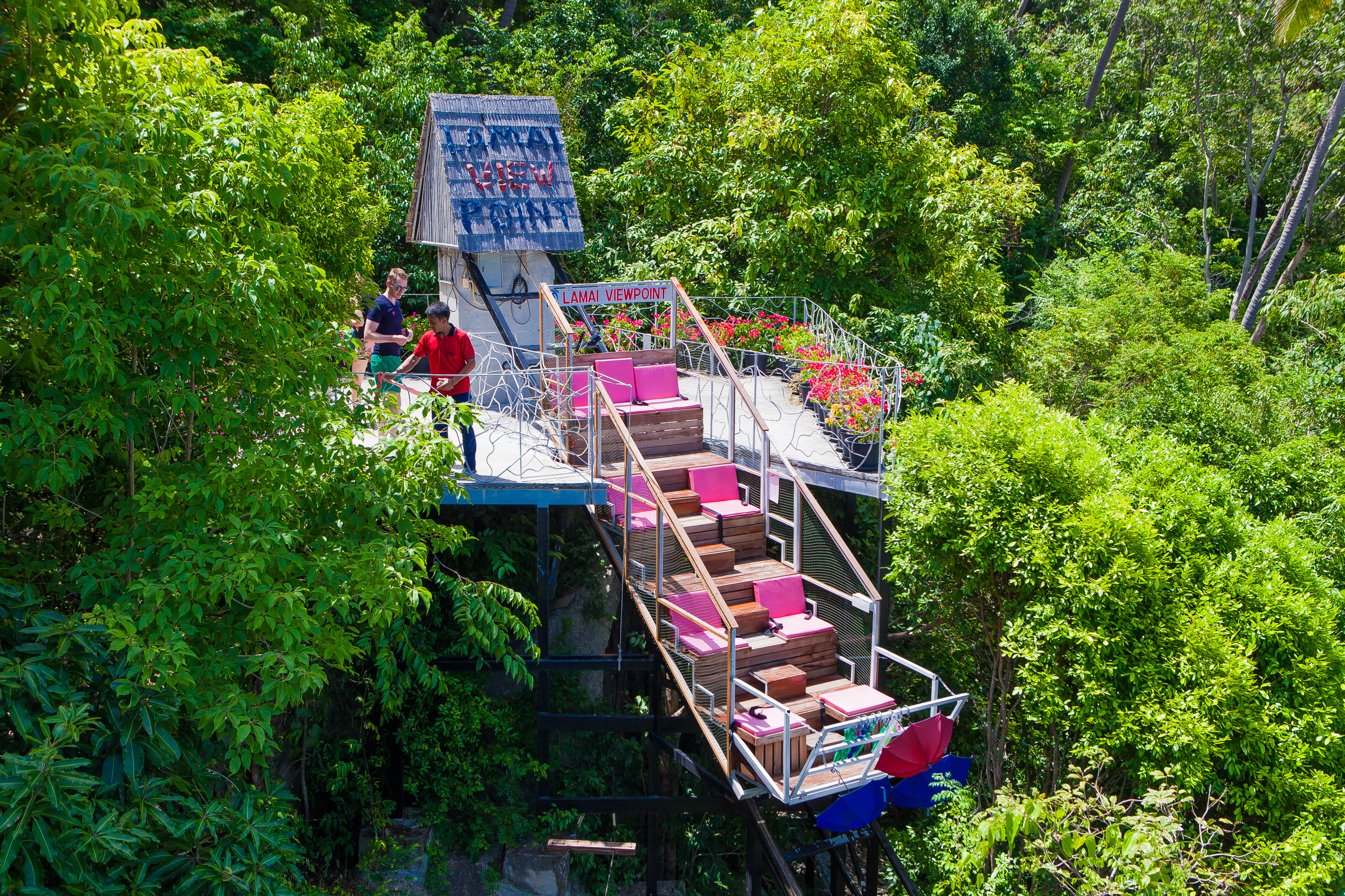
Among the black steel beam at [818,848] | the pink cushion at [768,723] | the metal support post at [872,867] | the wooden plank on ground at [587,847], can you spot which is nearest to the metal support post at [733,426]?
the pink cushion at [768,723]

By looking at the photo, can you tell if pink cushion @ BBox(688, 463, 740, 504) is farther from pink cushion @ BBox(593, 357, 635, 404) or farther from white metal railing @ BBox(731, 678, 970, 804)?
white metal railing @ BBox(731, 678, 970, 804)

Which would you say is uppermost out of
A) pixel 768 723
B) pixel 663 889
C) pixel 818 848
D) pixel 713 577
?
pixel 713 577

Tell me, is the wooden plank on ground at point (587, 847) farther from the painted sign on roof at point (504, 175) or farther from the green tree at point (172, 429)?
the painted sign on roof at point (504, 175)

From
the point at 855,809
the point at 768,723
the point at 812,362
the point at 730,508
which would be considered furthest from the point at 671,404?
the point at 855,809

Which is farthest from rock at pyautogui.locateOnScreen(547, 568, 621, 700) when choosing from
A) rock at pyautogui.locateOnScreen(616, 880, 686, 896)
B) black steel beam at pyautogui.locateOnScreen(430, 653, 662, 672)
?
rock at pyautogui.locateOnScreen(616, 880, 686, 896)

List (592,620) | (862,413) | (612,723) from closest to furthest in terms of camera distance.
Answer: (862,413)
(612,723)
(592,620)

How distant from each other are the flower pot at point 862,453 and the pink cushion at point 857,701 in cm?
257

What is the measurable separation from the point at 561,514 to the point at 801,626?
4.01m

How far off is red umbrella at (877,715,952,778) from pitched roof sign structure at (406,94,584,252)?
7.03 metres

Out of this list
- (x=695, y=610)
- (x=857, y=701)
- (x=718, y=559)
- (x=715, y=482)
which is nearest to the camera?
(x=857, y=701)

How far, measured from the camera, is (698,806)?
10.2 metres

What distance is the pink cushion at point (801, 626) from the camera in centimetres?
895

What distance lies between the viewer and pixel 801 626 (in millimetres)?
9086

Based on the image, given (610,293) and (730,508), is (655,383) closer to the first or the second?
(610,293)
